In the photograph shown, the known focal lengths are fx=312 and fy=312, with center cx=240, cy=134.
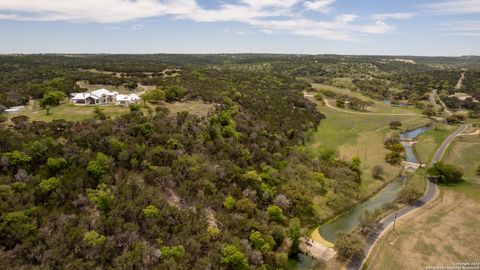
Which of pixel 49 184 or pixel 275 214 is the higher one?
pixel 49 184

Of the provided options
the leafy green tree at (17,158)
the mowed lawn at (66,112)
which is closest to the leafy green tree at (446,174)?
the mowed lawn at (66,112)

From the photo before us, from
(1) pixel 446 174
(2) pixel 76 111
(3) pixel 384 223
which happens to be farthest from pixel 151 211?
(1) pixel 446 174

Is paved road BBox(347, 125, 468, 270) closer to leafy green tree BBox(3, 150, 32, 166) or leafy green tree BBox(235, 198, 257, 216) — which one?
leafy green tree BBox(235, 198, 257, 216)

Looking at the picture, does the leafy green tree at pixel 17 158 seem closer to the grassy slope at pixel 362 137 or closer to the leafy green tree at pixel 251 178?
the leafy green tree at pixel 251 178

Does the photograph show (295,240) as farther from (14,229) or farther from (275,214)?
(14,229)

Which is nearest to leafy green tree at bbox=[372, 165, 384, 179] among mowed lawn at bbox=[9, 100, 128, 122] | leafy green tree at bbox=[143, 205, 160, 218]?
leafy green tree at bbox=[143, 205, 160, 218]

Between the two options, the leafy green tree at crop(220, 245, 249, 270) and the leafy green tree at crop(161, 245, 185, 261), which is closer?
the leafy green tree at crop(161, 245, 185, 261)
